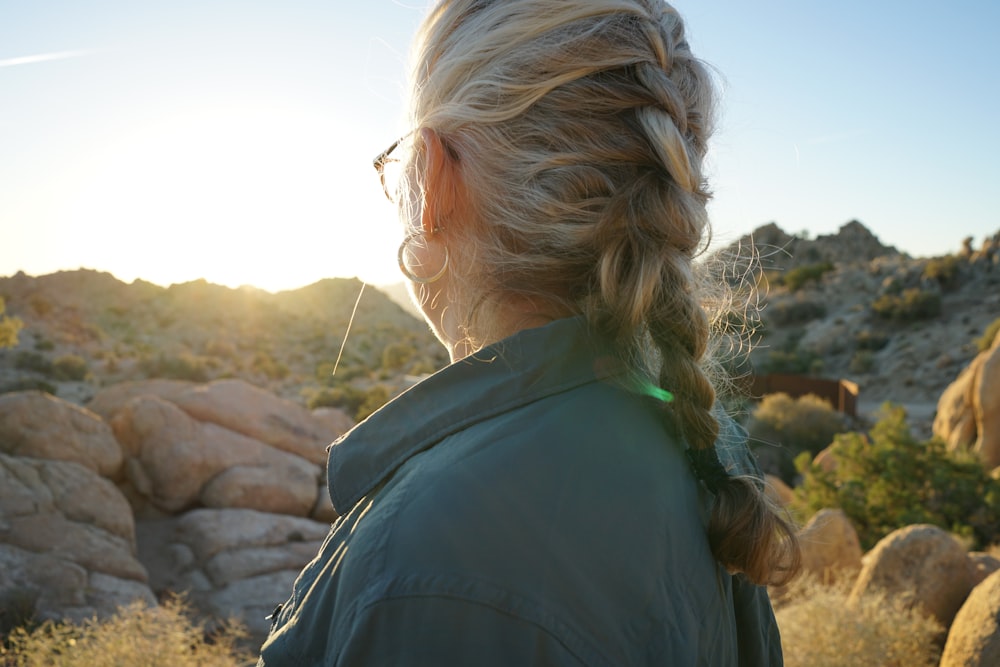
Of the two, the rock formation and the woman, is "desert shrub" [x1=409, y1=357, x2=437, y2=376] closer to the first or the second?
the rock formation

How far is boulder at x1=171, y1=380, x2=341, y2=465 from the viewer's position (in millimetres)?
10570

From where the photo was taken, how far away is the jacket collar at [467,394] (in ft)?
3.81

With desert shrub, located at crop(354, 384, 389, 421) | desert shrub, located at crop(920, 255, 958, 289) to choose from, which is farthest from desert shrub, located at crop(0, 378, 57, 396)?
desert shrub, located at crop(920, 255, 958, 289)

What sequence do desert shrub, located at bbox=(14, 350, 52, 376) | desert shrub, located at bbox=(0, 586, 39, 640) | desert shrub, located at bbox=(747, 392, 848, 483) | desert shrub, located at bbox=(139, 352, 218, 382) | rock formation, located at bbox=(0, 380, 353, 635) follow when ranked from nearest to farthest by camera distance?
desert shrub, located at bbox=(0, 586, 39, 640), rock formation, located at bbox=(0, 380, 353, 635), desert shrub, located at bbox=(747, 392, 848, 483), desert shrub, located at bbox=(14, 350, 52, 376), desert shrub, located at bbox=(139, 352, 218, 382)

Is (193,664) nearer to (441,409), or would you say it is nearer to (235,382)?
(441,409)

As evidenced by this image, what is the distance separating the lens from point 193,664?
5.04 meters

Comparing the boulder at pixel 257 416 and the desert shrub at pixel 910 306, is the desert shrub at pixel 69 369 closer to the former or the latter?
the boulder at pixel 257 416

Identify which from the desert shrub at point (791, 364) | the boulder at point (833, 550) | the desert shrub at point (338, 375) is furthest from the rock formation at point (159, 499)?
the desert shrub at point (791, 364)

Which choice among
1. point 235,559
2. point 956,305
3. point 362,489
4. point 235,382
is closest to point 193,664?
point 235,559

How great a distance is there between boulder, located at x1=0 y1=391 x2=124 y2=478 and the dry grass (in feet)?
24.1

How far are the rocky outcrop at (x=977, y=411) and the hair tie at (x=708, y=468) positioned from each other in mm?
11234

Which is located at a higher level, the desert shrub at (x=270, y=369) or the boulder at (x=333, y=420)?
the desert shrub at (x=270, y=369)

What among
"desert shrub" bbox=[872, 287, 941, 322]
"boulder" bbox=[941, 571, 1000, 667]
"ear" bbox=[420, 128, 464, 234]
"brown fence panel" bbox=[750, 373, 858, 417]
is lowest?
"boulder" bbox=[941, 571, 1000, 667]

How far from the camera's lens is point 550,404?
3.70 feet
